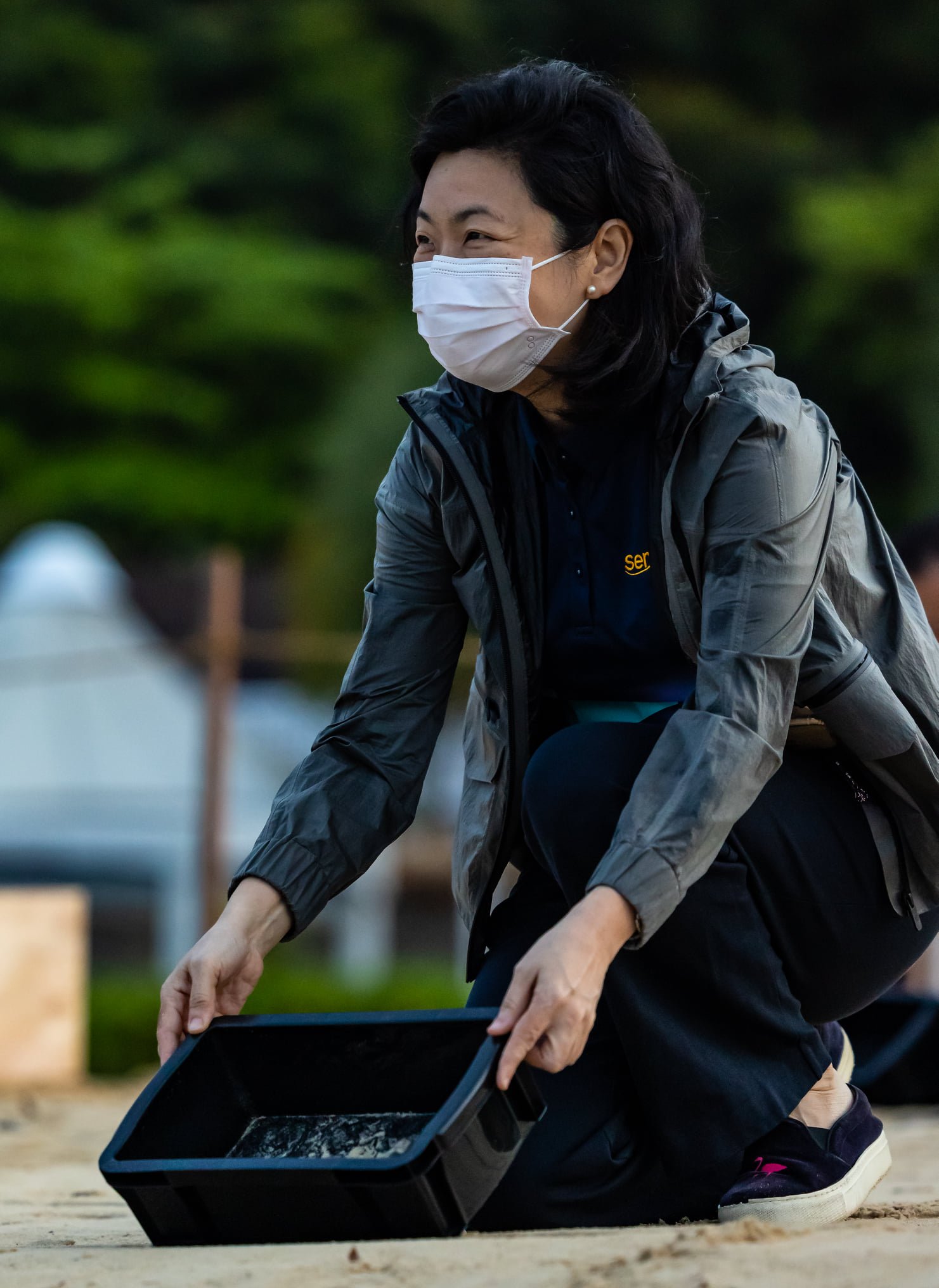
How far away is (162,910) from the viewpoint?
33.1ft

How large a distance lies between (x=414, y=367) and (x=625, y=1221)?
45.1ft

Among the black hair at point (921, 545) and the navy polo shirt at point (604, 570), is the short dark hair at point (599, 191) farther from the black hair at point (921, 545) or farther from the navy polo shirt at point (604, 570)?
the black hair at point (921, 545)

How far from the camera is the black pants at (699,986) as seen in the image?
5.92 ft

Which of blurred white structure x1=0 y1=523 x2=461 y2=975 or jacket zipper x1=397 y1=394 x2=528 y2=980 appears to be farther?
blurred white structure x1=0 y1=523 x2=461 y2=975

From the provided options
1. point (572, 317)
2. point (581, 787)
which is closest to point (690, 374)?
point (572, 317)

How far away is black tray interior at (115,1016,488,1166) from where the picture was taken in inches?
71.1

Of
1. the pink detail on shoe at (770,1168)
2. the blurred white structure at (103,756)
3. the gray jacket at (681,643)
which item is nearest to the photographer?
the gray jacket at (681,643)

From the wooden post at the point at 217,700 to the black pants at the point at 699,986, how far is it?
13.9 ft

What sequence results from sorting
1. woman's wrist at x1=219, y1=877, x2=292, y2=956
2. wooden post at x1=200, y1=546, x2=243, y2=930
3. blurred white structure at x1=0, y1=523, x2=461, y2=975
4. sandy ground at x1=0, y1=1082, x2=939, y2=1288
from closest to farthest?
sandy ground at x1=0, y1=1082, x2=939, y2=1288 < woman's wrist at x1=219, y1=877, x2=292, y2=956 < wooden post at x1=200, y1=546, x2=243, y2=930 < blurred white structure at x1=0, y1=523, x2=461, y2=975

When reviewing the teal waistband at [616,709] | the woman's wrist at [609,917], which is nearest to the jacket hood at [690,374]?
the teal waistband at [616,709]

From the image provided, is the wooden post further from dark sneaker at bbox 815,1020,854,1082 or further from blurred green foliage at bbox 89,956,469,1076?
dark sneaker at bbox 815,1020,854,1082

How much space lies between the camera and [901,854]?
6.23 ft

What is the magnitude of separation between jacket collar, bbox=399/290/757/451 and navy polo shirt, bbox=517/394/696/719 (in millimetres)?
75

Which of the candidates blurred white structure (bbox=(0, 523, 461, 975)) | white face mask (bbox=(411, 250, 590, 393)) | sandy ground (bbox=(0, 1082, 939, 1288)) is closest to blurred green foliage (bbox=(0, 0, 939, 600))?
blurred white structure (bbox=(0, 523, 461, 975))
